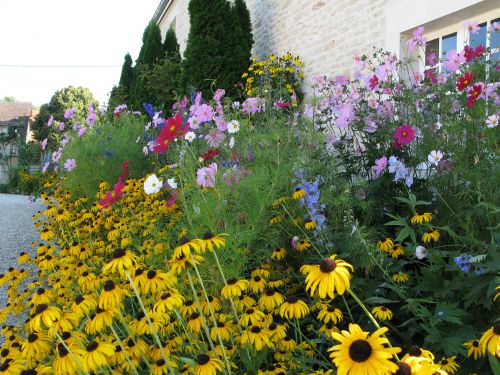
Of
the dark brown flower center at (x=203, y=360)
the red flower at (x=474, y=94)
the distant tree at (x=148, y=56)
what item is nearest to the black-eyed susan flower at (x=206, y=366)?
the dark brown flower center at (x=203, y=360)

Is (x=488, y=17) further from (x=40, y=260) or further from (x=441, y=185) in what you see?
(x=40, y=260)

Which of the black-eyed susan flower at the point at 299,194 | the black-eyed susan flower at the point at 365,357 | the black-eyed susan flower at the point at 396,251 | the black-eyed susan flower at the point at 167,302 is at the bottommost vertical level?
the black-eyed susan flower at the point at 396,251

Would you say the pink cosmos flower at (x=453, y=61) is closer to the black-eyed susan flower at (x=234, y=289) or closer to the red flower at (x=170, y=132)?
the red flower at (x=170, y=132)

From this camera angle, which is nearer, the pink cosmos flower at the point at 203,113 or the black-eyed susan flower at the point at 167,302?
the black-eyed susan flower at the point at 167,302

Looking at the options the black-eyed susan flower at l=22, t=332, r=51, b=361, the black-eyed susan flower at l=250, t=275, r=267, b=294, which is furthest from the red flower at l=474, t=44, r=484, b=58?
the black-eyed susan flower at l=22, t=332, r=51, b=361

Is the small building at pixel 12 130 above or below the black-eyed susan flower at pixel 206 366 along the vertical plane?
above

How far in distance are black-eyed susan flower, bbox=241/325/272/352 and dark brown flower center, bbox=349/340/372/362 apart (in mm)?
756

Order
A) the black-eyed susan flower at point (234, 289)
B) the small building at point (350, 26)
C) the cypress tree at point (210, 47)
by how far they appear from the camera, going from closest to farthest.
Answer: the black-eyed susan flower at point (234, 289) < the small building at point (350, 26) < the cypress tree at point (210, 47)

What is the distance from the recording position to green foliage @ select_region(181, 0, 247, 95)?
8.16m

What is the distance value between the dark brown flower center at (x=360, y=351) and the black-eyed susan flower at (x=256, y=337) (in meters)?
0.76

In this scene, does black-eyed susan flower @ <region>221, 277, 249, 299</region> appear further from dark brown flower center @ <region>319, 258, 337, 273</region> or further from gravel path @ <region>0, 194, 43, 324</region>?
gravel path @ <region>0, 194, 43, 324</region>

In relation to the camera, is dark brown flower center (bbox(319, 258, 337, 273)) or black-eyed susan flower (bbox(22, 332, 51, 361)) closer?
dark brown flower center (bbox(319, 258, 337, 273))

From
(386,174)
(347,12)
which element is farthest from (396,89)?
(347,12)

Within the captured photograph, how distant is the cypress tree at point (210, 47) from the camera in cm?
816
